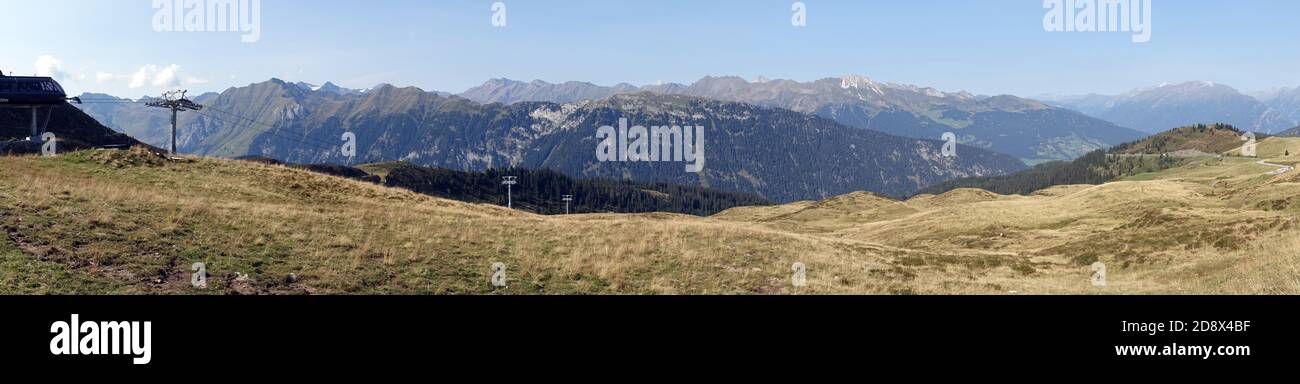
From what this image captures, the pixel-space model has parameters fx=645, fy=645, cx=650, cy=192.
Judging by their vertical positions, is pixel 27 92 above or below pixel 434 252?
above

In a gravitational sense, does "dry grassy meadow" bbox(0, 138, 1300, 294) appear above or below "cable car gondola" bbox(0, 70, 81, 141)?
below

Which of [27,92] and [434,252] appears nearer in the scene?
[434,252]

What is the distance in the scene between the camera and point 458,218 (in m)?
37.7

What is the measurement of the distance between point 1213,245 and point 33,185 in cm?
5846

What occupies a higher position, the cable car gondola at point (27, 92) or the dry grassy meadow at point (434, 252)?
Answer: the cable car gondola at point (27, 92)

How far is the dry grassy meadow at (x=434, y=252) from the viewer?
830 inches

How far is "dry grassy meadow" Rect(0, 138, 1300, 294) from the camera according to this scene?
21.1 m

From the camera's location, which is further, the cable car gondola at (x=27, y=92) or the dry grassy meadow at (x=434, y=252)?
the cable car gondola at (x=27, y=92)

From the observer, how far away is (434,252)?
89.3 ft
